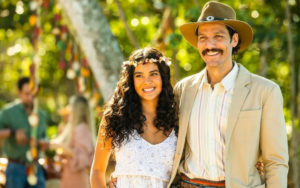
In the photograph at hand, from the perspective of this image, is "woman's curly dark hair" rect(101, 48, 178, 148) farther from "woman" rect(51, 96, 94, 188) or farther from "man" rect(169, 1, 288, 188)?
"woman" rect(51, 96, 94, 188)

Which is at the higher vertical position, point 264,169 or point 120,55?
point 120,55

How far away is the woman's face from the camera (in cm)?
393

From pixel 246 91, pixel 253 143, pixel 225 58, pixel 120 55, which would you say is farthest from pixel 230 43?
pixel 120 55

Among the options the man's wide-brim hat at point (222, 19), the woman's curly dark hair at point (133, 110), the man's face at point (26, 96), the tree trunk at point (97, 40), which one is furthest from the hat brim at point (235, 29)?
the man's face at point (26, 96)

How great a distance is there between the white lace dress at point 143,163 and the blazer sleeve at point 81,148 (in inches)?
128

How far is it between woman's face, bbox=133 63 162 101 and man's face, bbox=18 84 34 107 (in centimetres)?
344

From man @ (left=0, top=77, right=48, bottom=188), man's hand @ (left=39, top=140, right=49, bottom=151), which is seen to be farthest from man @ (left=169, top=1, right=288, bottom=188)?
man's hand @ (left=39, top=140, right=49, bottom=151)

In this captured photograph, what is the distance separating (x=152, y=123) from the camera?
400 centimetres

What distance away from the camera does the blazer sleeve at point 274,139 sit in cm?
359

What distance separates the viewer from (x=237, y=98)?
368 cm

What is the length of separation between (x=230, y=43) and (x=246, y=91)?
0.37 meters

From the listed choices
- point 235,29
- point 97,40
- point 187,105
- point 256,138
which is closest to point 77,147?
point 97,40

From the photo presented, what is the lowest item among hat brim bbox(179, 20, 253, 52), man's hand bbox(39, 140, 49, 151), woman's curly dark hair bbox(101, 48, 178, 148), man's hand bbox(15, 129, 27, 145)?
man's hand bbox(39, 140, 49, 151)

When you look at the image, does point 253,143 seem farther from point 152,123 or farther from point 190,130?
point 152,123
